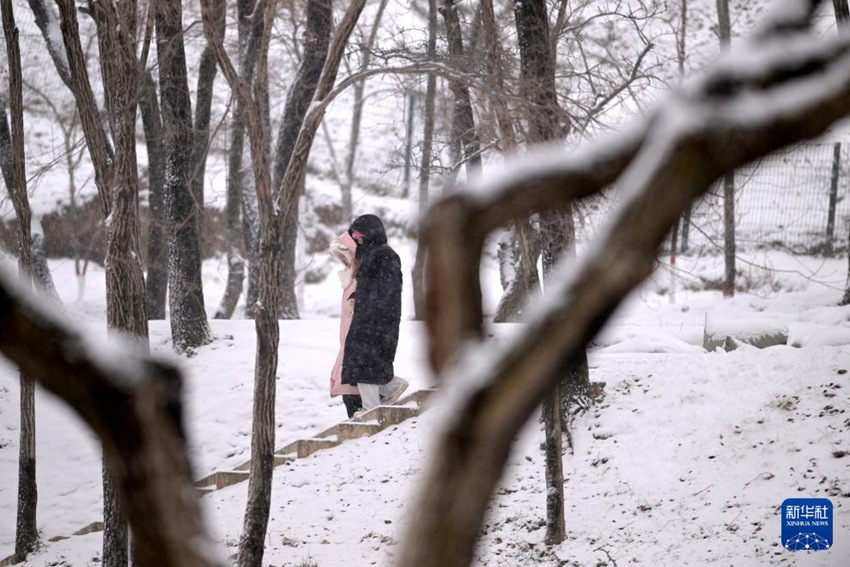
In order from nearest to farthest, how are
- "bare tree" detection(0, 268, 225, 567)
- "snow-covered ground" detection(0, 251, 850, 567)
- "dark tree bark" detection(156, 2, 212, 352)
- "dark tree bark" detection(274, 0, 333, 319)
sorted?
1. "bare tree" detection(0, 268, 225, 567)
2. "snow-covered ground" detection(0, 251, 850, 567)
3. "dark tree bark" detection(156, 2, 212, 352)
4. "dark tree bark" detection(274, 0, 333, 319)

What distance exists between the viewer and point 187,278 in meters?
→ 11.7

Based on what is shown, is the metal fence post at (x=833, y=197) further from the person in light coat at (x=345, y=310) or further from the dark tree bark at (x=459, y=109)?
the person in light coat at (x=345, y=310)

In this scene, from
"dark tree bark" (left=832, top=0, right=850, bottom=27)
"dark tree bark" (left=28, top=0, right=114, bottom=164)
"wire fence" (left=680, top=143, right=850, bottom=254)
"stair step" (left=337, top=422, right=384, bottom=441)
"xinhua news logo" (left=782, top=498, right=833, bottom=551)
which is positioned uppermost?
"dark tree bark" (left=28, top=0, right=114, bottom=164)

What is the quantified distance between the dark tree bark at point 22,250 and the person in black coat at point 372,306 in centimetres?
304

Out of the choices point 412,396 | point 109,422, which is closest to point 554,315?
point 109,422

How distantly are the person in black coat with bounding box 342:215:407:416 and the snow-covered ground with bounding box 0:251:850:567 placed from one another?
70 cm

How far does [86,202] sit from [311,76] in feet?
44.2

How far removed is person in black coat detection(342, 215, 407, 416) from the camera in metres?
9.35

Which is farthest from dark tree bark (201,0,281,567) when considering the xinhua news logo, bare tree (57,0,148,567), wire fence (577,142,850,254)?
wire fence (577,142,850,254)

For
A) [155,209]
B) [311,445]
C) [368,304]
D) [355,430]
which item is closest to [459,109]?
[368,304]

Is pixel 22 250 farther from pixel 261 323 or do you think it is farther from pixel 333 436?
pixel 333 436

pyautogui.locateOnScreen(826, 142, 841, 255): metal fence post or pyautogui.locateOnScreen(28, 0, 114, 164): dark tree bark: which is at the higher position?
pyautogui.locateOnScreen(28, 0, 114, 164): dark tree bark

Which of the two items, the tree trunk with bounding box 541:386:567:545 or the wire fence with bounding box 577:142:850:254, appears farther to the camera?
→ the wire fence with bounding box 577:142:850:254

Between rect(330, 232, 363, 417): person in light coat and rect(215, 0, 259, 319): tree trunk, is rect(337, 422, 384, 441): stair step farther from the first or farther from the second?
rect(215, 0, 259, 319): tree trunk
